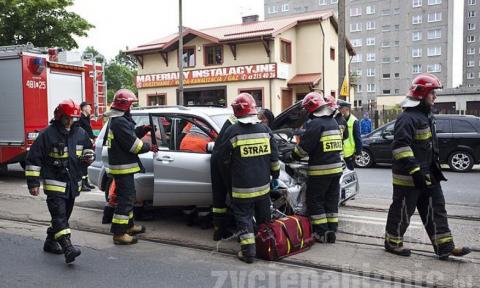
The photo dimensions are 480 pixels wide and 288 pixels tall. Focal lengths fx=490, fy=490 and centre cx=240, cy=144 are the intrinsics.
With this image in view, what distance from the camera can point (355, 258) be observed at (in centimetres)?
532

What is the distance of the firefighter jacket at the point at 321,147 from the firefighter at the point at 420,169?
80cm

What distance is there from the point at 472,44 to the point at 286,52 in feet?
253

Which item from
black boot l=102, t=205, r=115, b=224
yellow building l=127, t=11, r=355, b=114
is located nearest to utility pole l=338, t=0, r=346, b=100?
black boot l=102, t=205, r=115, b=224

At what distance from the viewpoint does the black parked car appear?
495 inches

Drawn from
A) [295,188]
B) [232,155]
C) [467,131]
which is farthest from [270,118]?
[467,131]

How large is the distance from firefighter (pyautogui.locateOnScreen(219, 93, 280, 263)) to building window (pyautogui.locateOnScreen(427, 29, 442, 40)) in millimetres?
74888

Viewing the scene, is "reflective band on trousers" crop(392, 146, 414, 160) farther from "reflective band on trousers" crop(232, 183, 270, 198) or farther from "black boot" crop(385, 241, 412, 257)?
"reflective band on trousers" crop(232, 183, 270, 198)

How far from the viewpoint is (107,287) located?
4.61m

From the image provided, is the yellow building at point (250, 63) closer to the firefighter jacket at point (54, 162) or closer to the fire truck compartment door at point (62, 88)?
the fire truck compartment door at point (62, 88)

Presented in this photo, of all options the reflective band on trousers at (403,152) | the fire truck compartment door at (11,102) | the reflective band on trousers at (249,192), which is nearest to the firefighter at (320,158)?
the reflective band on trousers at (249,192)

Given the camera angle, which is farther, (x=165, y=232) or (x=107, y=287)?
(x=165, y=232)

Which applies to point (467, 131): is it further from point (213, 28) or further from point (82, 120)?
point (213, 28)

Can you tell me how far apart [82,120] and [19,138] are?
1715 mm

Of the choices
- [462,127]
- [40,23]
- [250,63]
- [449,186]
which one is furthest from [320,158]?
[250,63]
